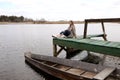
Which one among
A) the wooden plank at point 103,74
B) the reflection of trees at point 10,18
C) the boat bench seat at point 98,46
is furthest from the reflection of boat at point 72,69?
the reflection of trees at point 10,18

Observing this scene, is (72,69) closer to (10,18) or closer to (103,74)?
(103,74)

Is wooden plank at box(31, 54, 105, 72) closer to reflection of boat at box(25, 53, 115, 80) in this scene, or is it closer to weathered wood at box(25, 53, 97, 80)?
reflection of boat at box(25, 53, 115, 80)

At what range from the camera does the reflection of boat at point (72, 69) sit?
836cm

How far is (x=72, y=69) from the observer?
10.3 m

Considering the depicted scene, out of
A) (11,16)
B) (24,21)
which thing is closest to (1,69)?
(11,16)

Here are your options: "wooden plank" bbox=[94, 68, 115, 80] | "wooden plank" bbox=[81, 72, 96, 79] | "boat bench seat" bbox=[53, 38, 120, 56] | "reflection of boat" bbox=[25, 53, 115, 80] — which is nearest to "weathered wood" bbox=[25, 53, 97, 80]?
"reflection of boat" bbox=[25, 53, 115, 80]

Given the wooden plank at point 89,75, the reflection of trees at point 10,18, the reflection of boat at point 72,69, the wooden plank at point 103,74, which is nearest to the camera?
the wooden plank at point 103,74

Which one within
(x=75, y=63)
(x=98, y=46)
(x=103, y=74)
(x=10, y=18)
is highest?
(x=10, y=18)

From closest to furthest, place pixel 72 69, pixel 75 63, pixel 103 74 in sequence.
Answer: pixel 103 74, pixel 72 69, pixel 75 63

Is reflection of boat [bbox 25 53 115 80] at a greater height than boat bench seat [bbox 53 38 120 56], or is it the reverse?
boat bench seat [bbox 53 38 120 56]

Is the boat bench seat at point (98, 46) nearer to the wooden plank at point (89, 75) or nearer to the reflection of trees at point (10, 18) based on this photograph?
the wooden plank at point (89, 75)

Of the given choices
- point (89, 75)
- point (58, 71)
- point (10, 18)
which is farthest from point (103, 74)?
point (10, 18)

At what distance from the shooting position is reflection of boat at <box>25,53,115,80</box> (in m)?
8.36

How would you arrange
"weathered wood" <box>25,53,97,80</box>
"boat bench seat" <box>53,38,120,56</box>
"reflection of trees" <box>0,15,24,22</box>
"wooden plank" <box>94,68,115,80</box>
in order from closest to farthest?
"wooden plank" <box>94,68,115,80</box>
"boat bench seat" <box>53,38,120,56</box>
"weathered wood" <box>25,53,97,80</box>
"reflection of trees" <box>0,15,24,22</box>
